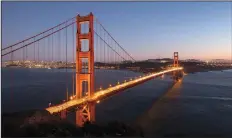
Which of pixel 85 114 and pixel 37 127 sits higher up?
pixel 37 127

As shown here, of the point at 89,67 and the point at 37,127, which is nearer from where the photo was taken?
the point at 37,127

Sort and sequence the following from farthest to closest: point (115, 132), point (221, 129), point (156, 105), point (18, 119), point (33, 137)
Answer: point (156, 105) < point (221, 129) < point (115, 132) < point (18, 119) < point (33, 137)

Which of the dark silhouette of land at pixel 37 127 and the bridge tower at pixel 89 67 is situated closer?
the dark silhouette of land at pixel 37 127

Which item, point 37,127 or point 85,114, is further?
point 85,114

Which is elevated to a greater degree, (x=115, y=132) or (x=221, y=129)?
(x=115, y=132)

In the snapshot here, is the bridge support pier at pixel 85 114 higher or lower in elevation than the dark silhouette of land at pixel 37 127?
lower

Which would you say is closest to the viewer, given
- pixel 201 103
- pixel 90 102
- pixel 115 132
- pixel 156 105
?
pixel 115 132

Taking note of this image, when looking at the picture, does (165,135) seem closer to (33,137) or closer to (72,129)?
(72,129)

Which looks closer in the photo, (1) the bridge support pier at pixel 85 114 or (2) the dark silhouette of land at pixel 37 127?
(2) the dark silhouette of land at pixel 37 127

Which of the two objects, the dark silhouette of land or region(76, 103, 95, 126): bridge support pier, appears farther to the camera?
region(76, 103, 95, 126): bridge support pier

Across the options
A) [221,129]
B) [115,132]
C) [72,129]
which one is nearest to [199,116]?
[221,129]

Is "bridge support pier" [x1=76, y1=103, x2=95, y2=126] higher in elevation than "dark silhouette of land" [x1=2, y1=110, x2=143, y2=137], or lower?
lower
